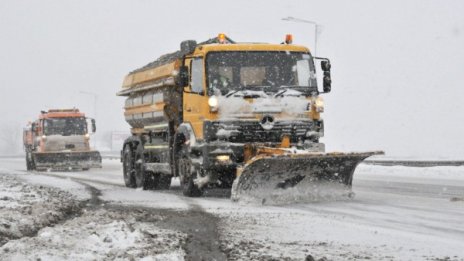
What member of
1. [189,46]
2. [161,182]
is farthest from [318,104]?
[161,182]

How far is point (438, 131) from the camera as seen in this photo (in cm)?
6562

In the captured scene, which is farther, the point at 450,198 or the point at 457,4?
the point at 457,4

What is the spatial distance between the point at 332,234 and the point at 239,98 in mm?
4727

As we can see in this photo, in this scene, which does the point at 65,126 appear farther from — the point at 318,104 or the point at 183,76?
the point at 318,104

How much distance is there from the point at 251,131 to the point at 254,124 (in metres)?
0.13

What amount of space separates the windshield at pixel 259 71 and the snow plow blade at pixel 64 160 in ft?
60.1

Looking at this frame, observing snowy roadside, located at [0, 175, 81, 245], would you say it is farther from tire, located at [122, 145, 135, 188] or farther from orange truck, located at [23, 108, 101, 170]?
orange truck, located at [23, 108, 101, 170]

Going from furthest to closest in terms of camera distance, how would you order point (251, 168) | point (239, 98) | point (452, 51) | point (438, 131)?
point (452, 51), point (438, 131), point (239, 98), point (251, 168)

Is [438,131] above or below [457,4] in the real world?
below

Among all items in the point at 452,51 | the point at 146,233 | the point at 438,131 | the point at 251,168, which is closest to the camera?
the point at 146,233

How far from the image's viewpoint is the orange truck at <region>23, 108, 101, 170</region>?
29578mm

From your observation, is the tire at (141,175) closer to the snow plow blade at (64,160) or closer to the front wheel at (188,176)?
the front wheel at (188,176)

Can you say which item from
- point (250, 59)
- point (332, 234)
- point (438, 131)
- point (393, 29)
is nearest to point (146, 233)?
point (332, 234)

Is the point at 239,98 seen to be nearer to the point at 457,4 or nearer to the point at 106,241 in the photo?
the point at 106,241
